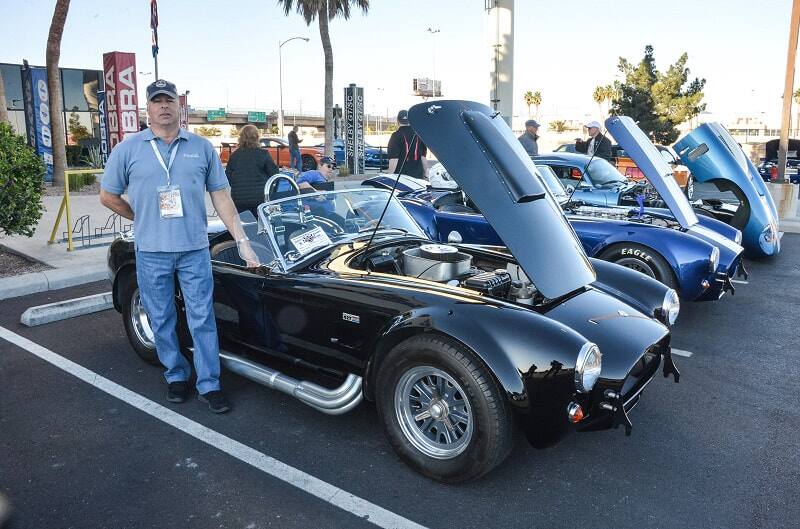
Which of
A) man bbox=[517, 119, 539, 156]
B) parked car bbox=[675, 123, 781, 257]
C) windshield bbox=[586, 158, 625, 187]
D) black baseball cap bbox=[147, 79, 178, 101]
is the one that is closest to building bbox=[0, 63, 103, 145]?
A: man bbox=[517, 119, 539, 156]

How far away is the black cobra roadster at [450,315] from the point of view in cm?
287

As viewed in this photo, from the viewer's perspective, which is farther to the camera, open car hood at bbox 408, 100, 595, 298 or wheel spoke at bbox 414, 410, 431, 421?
open car hood at bbox 408, 100, 595, 298

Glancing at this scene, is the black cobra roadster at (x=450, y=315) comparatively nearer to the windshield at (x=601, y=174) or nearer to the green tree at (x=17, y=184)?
the green tree at (x=17, y=184)

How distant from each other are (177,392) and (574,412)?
99.8 inches

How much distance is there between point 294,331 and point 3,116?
12.3 meters

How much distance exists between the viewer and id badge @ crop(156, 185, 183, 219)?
363cm

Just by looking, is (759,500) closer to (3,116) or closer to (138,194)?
(138,194)

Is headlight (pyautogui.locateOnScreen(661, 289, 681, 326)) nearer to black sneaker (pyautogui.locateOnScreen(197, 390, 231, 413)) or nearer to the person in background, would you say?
black sneaker (pyautogui.locateOnScreen(197, 390, 231, 413))

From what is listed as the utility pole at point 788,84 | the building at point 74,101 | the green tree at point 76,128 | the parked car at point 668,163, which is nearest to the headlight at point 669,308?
the parked car at point 668,163

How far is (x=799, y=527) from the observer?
2811 mm

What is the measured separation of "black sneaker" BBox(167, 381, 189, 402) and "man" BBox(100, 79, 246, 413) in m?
0.14

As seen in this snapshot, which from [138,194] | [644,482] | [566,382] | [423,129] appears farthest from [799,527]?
[138,194]

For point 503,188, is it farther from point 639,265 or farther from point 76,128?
point 76,128

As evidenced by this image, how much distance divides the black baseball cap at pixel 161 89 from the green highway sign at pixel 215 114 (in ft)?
283
